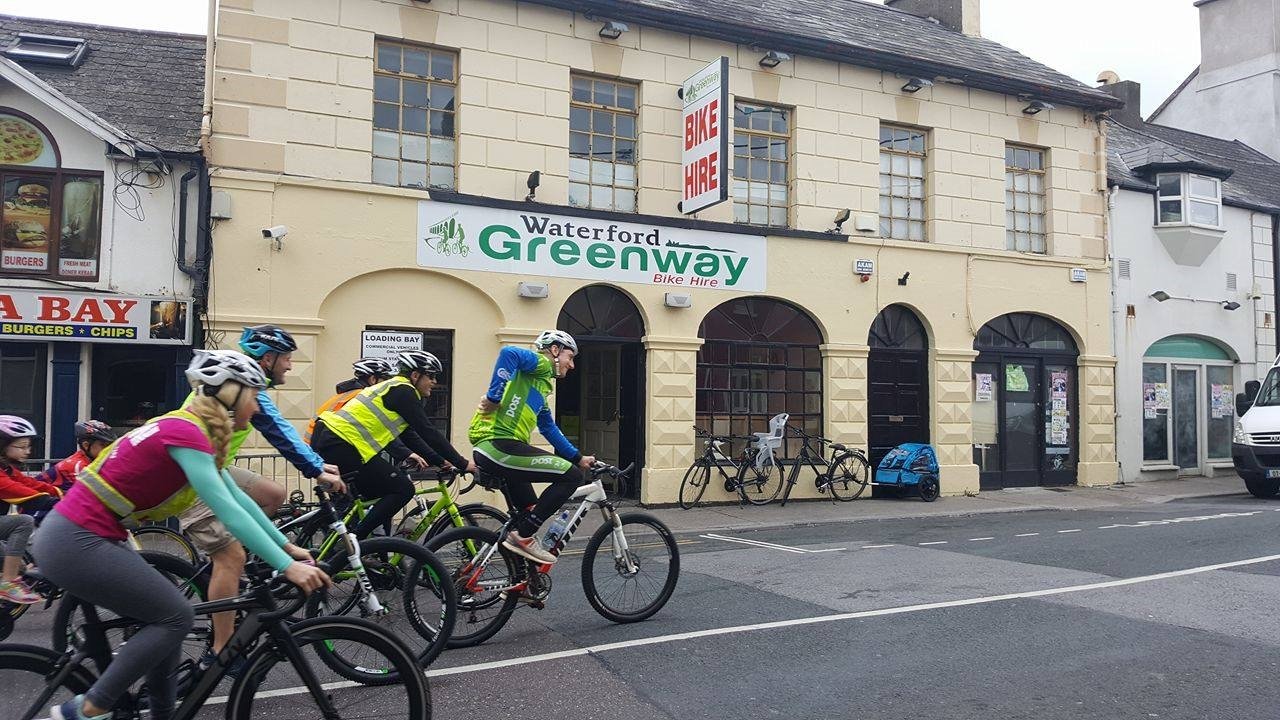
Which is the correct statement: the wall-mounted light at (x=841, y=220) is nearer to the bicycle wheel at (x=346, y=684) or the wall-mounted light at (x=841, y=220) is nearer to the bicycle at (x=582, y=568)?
the bicycle at (x=582, y=568)

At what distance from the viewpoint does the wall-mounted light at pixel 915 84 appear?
15992mm

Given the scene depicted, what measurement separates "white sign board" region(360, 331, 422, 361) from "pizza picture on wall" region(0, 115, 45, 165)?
14.9 ft

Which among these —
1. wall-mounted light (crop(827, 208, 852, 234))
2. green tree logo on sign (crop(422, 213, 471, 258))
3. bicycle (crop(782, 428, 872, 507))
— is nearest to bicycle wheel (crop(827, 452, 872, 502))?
bicycle (crop(782, 428, 872, 507))

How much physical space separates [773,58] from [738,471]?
6.51 metres

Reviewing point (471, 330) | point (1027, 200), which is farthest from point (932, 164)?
point (471, 330)

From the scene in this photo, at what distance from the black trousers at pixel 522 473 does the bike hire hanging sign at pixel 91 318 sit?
747cm

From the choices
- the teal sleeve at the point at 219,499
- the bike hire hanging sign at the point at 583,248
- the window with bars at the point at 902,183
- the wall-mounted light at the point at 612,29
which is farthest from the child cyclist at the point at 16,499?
the window with bars at the point at 902,183

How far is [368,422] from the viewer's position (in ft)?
Result: 20.1

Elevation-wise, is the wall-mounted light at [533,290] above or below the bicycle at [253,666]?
above

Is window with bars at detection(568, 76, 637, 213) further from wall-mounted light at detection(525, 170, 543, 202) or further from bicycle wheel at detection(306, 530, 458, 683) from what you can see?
bicycle wheel at detection(306, 530, 458, 683)

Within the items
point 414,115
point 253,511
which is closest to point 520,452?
point 253,511

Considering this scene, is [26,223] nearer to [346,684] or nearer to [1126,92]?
[346,684]

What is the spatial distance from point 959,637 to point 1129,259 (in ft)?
49.4

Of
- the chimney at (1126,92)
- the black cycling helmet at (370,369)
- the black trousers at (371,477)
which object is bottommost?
the black trousers at (371,477)
